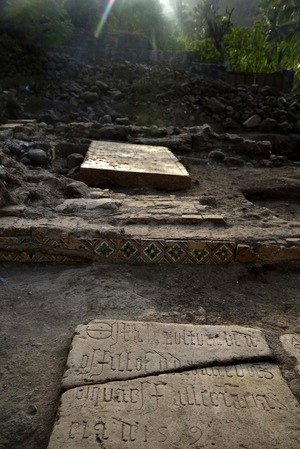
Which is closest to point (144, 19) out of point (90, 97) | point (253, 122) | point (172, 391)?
point (90, 97)

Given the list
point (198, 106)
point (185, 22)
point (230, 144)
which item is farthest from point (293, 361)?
point (185, 22)

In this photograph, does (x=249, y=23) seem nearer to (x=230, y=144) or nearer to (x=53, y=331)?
(x=230, y=144)

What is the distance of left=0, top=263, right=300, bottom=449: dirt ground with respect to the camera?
1516mm

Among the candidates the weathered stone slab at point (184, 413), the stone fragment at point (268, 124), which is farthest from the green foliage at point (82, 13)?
the weathered stone slab at point (184, 413)

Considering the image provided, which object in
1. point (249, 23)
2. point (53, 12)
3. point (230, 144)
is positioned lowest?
point (230, 144)

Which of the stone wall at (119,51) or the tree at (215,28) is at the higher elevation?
the tree at (215,28)

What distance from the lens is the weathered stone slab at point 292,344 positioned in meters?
1.80

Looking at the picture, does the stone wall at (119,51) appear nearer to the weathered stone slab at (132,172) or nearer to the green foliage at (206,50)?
the green foliage at (206,50)

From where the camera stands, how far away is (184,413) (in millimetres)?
1424

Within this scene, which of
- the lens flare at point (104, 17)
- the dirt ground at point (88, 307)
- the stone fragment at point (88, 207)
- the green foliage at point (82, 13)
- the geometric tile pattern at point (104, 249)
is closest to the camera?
the dirt ground at point (88, 307)

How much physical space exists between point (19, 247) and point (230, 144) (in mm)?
5246

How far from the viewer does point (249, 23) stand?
39625mm

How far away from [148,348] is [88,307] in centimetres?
48

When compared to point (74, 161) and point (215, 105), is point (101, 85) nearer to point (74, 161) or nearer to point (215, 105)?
point (215, 105)
